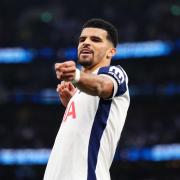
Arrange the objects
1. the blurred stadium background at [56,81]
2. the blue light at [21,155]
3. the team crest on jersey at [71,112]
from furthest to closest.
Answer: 1. the blurred stadium background at [56,81]
2. the blue light at [21,155]
3. the team crest on jersey at [71,112]

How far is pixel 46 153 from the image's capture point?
2252cm

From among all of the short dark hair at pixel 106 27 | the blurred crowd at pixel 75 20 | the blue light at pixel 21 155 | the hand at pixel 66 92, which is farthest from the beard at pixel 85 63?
the blurred crowd at pixel 75 20

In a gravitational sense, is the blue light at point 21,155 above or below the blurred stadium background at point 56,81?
below

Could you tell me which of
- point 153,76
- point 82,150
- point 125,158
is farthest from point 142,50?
point 82,150

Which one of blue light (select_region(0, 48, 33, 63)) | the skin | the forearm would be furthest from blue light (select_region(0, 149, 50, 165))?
the forearm

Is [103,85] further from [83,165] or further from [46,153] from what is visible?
[46,153]

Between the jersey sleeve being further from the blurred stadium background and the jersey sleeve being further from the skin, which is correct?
the blurred stadium background

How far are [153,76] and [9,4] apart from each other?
6.78 metres

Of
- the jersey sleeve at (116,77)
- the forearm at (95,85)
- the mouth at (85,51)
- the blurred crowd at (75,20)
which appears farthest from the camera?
the blurred crowd at (75,20)

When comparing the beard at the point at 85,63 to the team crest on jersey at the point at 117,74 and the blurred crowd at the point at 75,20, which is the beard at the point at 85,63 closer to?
the team crest on jersey at the point at 117,74

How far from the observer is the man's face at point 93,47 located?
18.6ft

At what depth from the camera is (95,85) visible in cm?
515

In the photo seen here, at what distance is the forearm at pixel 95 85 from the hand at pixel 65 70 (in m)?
0.20

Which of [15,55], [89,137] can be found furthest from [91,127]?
[15,55]
